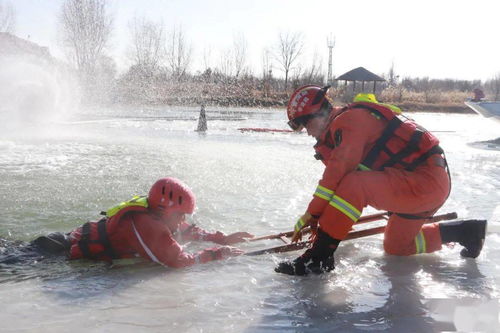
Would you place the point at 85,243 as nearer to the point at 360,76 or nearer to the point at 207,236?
the point at 207,236

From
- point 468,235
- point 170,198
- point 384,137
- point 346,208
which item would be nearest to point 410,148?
point 384,137

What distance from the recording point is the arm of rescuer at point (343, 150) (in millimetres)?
3018

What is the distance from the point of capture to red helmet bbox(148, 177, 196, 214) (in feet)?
10.8

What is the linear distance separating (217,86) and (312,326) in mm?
42235

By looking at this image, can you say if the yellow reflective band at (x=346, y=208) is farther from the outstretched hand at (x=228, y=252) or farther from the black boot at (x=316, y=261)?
the outstretched hand at (x=228, y=252)

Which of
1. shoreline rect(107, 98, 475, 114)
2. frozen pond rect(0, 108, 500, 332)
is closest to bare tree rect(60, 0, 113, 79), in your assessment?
shoreline rect(107, 98, 475, 114)

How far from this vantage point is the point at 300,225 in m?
3.17

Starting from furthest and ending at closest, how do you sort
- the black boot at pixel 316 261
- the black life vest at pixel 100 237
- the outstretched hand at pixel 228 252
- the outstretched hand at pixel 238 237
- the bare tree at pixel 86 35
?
the bare tree at pixel 86 35 < the outstretched hand at pixel 238 237 < the outstretched hand at pixel 228 252 < the black life vest at pixel 100 237 < the black boot at pixel 316 261

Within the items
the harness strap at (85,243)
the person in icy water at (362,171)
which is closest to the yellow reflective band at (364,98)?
the person in icy water at (362,171)

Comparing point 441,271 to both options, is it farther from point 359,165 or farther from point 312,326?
point 312,326

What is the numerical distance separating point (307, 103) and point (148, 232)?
1389 millimetres

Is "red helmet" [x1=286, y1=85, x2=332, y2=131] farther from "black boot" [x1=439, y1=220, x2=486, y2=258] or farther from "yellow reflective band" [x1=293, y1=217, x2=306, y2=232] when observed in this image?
"black boot" [x1=439, y1=220, x2=486, y2=258]

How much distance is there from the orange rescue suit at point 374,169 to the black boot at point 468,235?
0.36m

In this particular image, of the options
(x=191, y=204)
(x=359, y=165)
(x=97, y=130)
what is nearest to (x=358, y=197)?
(x=359, y=165)
